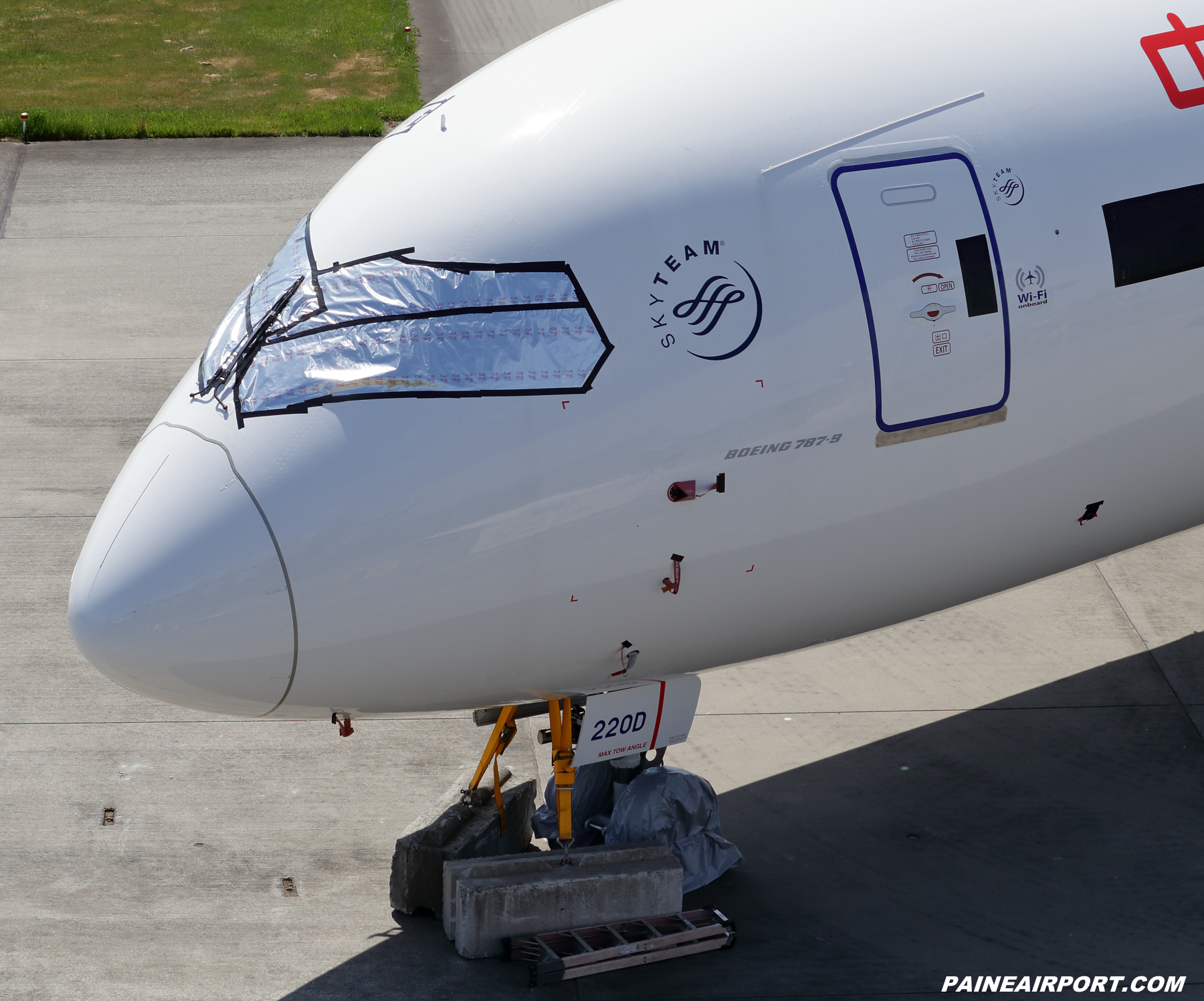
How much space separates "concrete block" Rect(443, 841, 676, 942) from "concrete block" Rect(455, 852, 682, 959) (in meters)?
0.03

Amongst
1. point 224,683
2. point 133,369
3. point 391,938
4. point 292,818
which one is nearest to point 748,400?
point 224,683

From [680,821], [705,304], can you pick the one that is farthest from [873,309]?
[680,821]

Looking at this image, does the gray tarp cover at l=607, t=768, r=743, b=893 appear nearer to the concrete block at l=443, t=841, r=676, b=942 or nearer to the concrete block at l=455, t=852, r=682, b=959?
the concrete block at l=443, t=841, r=676, b=942

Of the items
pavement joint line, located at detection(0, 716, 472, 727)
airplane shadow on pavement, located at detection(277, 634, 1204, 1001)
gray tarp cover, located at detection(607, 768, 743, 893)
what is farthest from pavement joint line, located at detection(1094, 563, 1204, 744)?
pavement joint line, located at detection(0, 716, 472, 727)

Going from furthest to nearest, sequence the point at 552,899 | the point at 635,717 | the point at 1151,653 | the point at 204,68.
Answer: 1. the point at 204,68
2. the point at 1151,653
3. the point at 552,899
4. the point at 635,717

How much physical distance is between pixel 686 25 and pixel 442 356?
6.88 feet

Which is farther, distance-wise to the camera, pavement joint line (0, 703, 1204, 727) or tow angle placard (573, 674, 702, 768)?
pavement joint line (0, 703, 1204, 727)

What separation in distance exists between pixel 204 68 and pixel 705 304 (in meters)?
22.5

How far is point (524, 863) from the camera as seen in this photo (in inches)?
345

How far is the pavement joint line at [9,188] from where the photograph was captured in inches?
819

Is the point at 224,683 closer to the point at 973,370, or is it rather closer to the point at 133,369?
the point at 973,370

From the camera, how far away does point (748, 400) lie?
6.98 metres

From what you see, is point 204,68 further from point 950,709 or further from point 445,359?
point 445,359

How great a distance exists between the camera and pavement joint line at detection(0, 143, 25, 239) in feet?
68.3
